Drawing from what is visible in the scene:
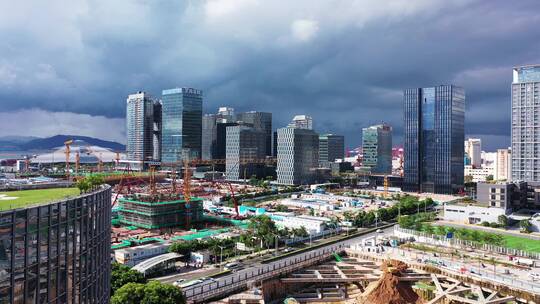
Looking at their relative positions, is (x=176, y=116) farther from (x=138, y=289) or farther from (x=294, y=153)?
(x=138, y=289)

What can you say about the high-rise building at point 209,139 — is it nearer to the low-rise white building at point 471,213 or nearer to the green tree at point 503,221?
the low-rise white building at point 471,213

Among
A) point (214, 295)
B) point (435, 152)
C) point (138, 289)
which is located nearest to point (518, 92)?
point (435, 152)

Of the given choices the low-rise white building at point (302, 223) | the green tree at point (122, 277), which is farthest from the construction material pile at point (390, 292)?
the low-rise white building at point (302, 223)

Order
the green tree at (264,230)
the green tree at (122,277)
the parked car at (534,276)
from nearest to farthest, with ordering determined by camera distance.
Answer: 1. the green tree at (122,277)
2. the parked car at (534,276)
3. the green tree at (264,230)

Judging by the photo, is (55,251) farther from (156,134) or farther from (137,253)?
(156,134)

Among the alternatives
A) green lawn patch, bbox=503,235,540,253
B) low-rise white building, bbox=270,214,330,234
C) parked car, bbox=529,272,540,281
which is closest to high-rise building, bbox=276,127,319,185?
low-rise white building, bbox=270,214,330,234

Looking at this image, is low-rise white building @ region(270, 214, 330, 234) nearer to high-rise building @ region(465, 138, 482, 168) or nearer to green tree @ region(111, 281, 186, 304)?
green tree @ region(111, 281, 186, 304)
